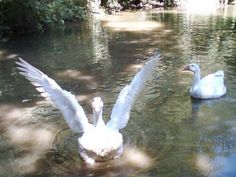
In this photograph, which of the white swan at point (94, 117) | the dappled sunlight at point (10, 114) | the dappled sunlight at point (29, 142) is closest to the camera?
the white swan at point (94, 117)

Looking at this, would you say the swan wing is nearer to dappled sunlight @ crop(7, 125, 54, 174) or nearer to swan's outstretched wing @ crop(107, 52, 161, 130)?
swan's outstretched wing @ crop(107, 52, 161, 130)

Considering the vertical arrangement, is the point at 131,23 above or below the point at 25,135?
above

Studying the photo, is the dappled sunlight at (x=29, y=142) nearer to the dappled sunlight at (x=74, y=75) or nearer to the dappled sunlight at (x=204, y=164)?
the dappled sunlight at (x=204, y=164)

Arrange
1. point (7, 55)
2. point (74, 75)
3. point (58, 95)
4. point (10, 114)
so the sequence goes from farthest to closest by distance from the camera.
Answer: point (7, 55)
point (74, 75)
point (10, 114)
point (58, 95)

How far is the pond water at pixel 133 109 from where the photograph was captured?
232 inches

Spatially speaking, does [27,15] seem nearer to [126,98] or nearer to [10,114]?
[10,114]

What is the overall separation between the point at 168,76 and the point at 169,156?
399 centimetres

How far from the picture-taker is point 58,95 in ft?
18.9

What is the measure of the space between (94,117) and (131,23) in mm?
12847

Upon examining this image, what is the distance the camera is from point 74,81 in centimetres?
986

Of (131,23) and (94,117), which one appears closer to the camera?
(94,117)

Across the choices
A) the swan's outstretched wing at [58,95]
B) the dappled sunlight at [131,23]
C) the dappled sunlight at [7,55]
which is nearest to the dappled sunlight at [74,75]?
the dappled sunlight at [7,55]

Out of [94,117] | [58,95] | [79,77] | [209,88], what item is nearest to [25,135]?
[58,95]

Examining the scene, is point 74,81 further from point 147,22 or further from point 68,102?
point 147,22
